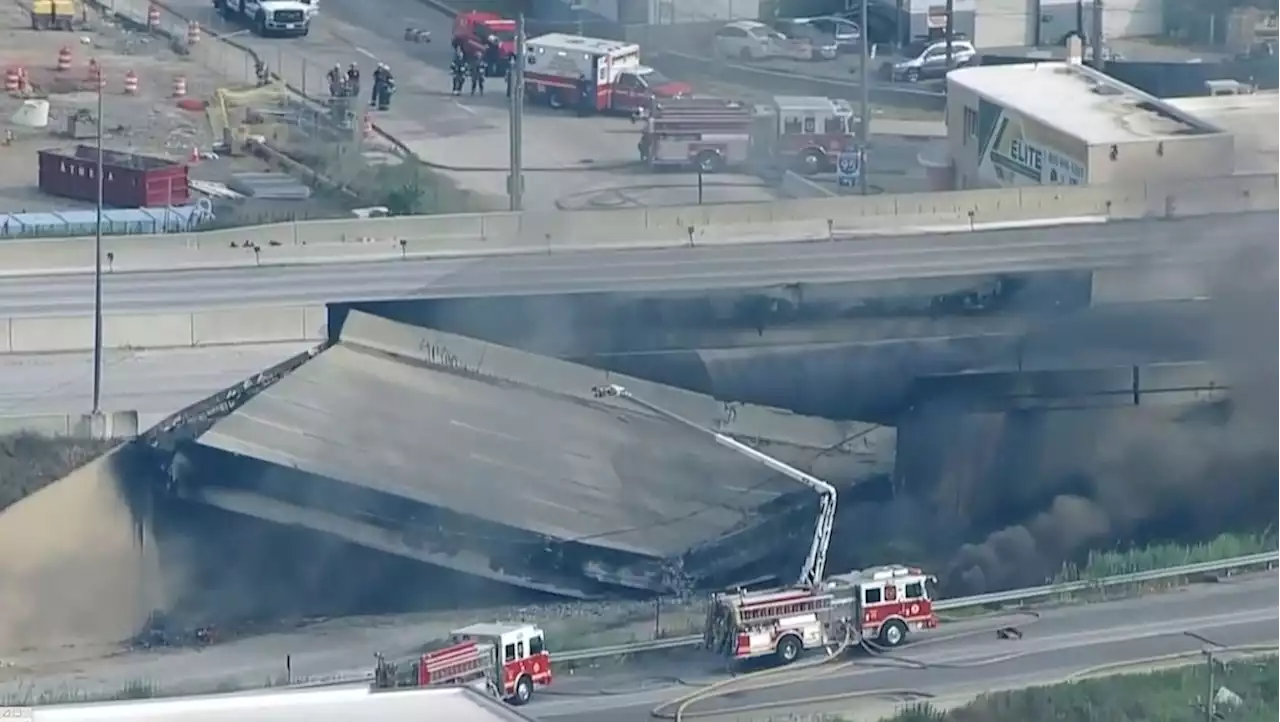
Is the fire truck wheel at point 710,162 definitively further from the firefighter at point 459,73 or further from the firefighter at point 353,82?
the firefighter at point 353,82

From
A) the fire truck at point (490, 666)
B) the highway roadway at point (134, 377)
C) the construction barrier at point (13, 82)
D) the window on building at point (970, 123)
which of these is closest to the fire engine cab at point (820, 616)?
the fire truck at point (490, 666)

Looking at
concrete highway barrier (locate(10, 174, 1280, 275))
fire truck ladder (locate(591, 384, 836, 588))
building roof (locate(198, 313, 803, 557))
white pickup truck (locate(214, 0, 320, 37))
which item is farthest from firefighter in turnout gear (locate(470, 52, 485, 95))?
fire truck ladder (locate(591, 384, 836, 588))

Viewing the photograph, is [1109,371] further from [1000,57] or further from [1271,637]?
[1000,57]

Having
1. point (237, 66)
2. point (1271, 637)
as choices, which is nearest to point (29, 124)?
point (237, 66)

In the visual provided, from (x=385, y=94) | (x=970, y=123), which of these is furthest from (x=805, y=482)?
(x=385, y=94)

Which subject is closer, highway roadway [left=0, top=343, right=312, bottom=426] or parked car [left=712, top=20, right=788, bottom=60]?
highway roadway [left=0, top=343, right=312, bottom=426]

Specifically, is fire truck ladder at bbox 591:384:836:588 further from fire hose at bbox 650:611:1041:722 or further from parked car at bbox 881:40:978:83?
parked car at bbox 881:40:978:83

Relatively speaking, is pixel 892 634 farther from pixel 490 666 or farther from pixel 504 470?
pixel 504 470
